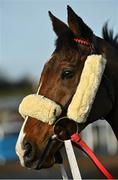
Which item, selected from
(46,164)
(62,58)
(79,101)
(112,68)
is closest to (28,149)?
(46,164)

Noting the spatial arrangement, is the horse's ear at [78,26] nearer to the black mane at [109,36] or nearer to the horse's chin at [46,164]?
the black mane at [109,36]

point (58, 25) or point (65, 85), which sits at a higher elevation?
point (58, 25)

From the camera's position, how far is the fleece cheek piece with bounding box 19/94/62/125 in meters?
2.80

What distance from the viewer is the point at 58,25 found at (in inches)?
117

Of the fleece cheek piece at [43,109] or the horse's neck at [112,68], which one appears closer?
the fleece cheek piece at [43,109]

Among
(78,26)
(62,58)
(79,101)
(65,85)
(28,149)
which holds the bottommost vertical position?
(28,149)

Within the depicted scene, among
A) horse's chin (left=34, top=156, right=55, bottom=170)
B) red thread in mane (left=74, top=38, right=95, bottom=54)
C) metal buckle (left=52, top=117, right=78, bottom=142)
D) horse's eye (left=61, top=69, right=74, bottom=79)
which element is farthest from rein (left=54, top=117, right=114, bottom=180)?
red thread in mane (left=74, top=38, right=95, bottom=54)

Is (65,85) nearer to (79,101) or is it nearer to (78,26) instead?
(79,101)

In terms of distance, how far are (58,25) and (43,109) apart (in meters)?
0.50

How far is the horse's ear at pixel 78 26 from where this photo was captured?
285 cm

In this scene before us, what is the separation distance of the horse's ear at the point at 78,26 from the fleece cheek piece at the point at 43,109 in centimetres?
42

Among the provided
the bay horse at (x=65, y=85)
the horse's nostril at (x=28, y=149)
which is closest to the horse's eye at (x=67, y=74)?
the bay horse at (x=65, y=85)

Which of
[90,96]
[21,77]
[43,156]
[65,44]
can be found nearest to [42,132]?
[43,156]

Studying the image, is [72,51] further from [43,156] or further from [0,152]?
[0,152]
